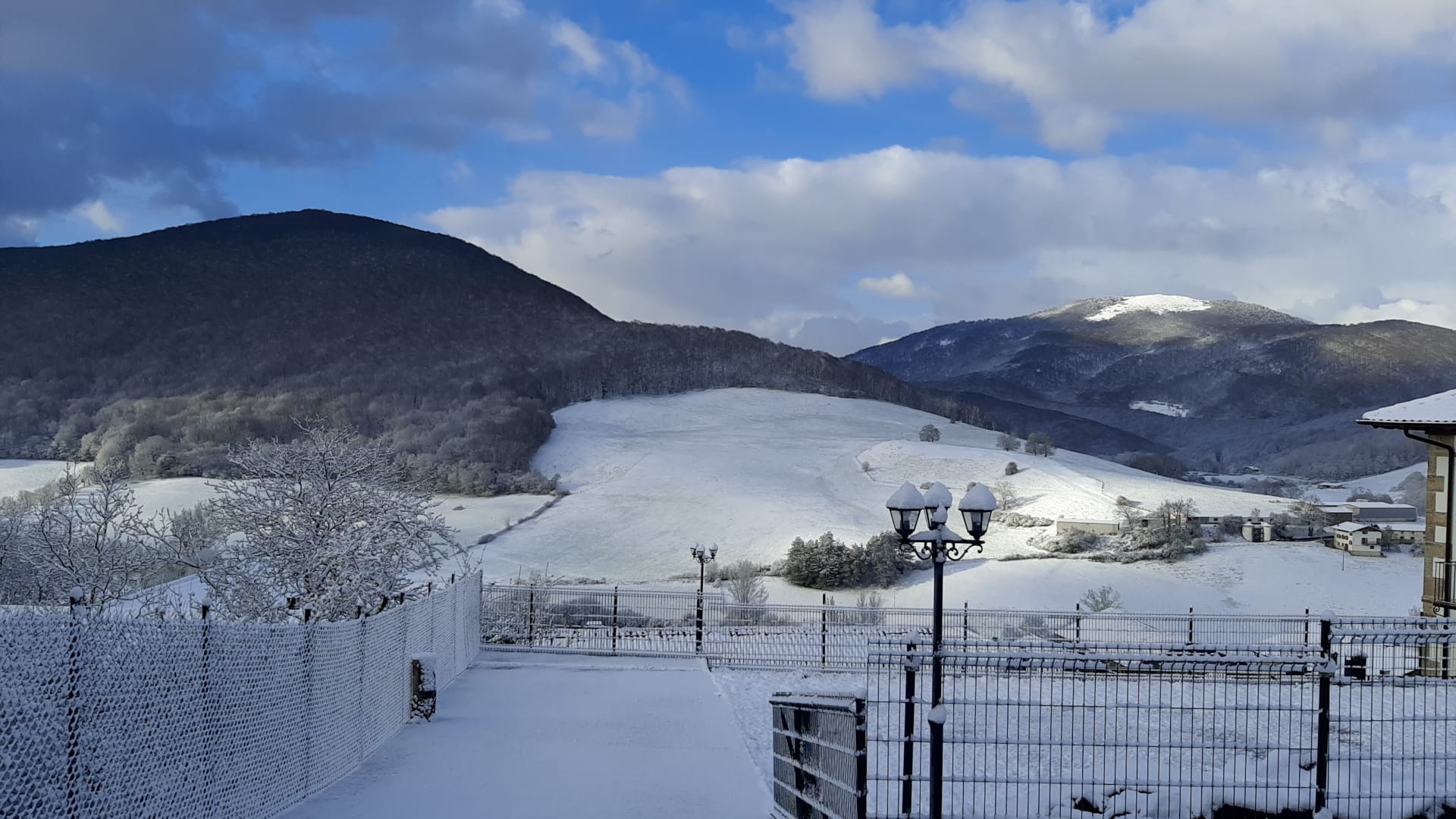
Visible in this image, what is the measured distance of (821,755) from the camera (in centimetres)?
676

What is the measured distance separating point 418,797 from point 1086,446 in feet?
393

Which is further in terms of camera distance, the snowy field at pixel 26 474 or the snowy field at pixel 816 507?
the snowy field at pixel 26 474

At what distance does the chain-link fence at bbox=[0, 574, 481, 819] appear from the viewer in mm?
4973

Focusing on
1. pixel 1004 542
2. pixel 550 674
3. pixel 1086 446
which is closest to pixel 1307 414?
pixel 1086 446

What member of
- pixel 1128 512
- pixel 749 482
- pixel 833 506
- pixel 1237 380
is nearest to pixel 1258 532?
pixel 1128 512

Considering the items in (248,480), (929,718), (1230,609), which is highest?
(248,480)

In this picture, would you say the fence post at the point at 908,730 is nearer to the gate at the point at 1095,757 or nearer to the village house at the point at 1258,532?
the gate at the point at 1095,757

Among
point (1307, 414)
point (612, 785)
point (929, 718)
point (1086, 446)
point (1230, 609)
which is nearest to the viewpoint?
point (929, 718)

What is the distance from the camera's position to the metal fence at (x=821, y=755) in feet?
20.4

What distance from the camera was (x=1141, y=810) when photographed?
27.4 ft

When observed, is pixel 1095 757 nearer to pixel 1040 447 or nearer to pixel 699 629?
pixel 699 629

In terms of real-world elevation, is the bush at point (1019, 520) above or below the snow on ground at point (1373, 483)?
below

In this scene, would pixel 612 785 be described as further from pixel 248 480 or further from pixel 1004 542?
pixel 1004 542

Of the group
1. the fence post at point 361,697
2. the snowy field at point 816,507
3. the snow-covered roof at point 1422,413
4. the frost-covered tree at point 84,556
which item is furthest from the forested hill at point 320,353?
the fence post at point 361,697
